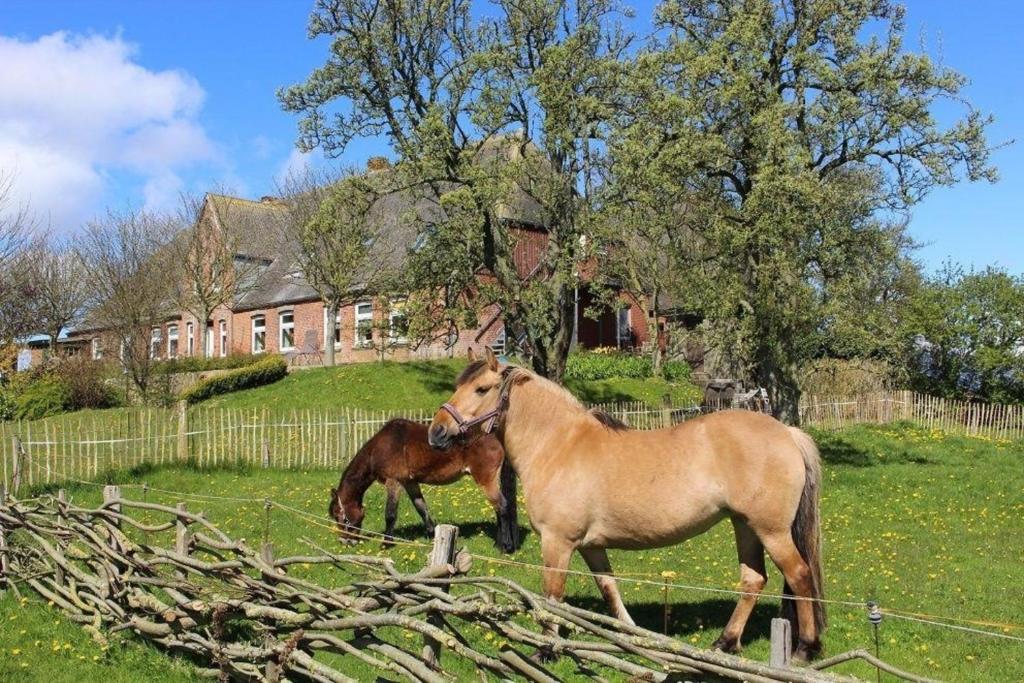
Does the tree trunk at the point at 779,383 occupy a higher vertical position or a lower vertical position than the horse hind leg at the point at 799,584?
higher

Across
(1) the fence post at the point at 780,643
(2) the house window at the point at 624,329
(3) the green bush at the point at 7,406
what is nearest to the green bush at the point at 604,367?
(2) the house window at the point at 624,329

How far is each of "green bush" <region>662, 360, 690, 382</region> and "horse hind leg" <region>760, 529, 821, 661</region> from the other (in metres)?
26.0

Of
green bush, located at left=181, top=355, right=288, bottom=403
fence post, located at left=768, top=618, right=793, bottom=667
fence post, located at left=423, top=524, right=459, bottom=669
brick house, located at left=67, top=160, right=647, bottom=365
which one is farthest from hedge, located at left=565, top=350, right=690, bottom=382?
fence post, located at left=768, top=618, right=793, bottom=667

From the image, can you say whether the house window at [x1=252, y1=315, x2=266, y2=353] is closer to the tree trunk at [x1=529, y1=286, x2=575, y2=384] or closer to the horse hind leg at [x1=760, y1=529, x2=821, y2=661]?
the tree trunk at [x1=529, y1=286, x2=575, y2=384]

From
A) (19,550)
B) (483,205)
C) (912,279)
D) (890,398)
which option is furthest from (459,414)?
(912,279)

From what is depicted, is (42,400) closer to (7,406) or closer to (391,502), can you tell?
(7,406)

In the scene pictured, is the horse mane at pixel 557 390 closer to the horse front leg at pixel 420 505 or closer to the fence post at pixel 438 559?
the fence post at pixel 438 559

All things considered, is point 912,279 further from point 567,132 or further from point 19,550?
point 19,550

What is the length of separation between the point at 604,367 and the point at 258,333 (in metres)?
18.5

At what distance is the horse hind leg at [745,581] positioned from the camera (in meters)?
6.34

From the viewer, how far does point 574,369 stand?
1212 inches

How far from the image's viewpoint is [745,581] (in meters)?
6.56

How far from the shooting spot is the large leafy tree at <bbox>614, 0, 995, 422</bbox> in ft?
59.4

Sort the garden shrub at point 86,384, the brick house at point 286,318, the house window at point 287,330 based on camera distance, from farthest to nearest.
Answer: the house window at point 287,330
the brick house at point 286,318
the garden shrub at point 86,384
